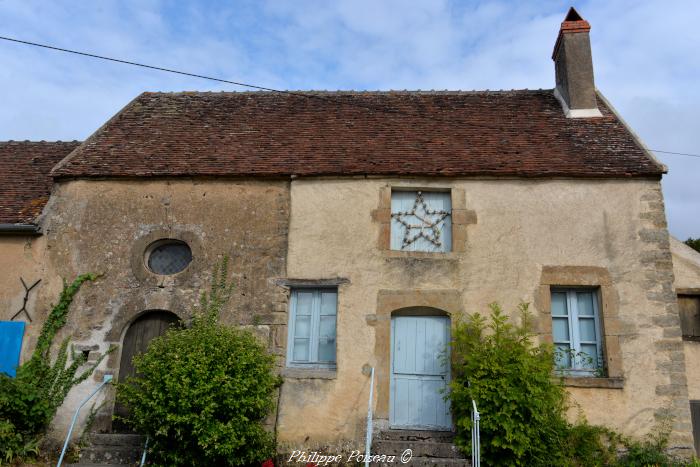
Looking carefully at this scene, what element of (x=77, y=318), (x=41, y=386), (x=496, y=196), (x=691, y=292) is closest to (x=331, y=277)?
(x=496, y=196)

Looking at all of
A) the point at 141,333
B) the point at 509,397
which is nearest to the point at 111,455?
the point at 141,333

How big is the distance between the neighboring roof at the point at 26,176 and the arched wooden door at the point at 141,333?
7.94 feet

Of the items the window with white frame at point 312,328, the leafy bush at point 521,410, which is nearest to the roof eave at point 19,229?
the window with white frame at point 312,328

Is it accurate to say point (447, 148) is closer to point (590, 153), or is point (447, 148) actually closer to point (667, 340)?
point (590, 153)

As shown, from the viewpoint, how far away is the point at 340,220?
8680mm

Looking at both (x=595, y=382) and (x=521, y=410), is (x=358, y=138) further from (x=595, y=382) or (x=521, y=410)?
(x=595, y=382)

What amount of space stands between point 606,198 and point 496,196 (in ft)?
5.27

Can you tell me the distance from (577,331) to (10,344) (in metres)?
8.31

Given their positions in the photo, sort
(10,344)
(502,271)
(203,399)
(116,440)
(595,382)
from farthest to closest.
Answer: (10,344) < (502,271) < (116,440) < (595,382) < (203,399)

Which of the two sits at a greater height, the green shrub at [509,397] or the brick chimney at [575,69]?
the brick chimney at [575,69]

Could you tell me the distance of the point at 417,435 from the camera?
25.2 ft

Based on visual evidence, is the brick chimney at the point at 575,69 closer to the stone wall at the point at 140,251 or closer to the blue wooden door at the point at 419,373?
the blue wooden door at the point at 419,373

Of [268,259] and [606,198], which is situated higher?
[606,198]

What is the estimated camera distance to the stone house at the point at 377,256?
7.89 meters
